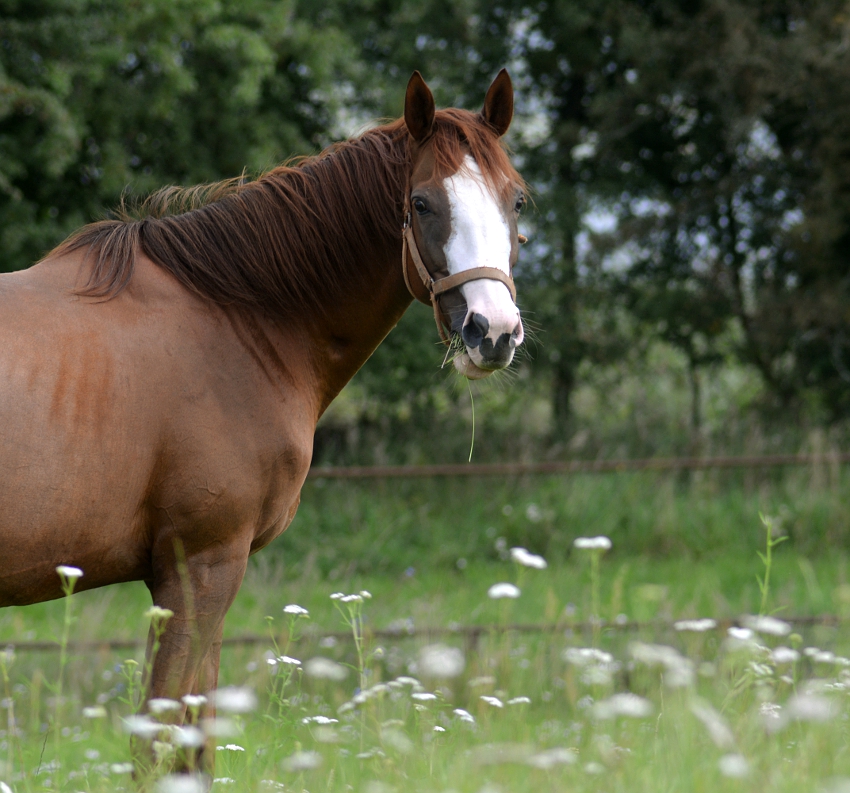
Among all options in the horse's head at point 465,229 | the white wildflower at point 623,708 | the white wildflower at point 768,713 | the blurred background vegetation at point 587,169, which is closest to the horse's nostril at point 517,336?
the horse's head at point 465,229

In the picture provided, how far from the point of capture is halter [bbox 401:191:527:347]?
2648mm

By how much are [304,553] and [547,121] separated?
23.0 feet

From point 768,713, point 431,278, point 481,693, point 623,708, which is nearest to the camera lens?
point 623,708

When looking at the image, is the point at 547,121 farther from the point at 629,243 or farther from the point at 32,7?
the point at 32,7

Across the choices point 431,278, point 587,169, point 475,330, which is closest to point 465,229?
point 431,278

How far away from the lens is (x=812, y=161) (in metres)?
10.2

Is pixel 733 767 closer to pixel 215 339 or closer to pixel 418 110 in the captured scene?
pixel 215 339

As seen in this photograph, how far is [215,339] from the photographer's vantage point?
279 cm

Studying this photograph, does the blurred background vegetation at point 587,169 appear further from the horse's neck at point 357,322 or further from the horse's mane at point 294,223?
the horse's neck at point 357,322

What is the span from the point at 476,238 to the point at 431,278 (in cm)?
22

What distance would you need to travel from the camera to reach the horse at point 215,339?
244cm

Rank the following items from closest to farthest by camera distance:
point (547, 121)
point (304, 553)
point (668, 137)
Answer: point (304, 553), point (668, 137), point (547, 121)

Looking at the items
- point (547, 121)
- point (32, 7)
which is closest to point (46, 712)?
point (32, 7)

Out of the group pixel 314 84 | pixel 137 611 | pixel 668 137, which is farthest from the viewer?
pixel 668 137
